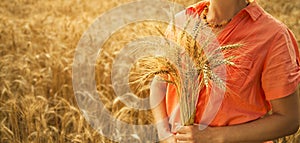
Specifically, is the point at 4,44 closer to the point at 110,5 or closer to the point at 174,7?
the point at 110,5

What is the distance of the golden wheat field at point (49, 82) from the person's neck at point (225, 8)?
0.26m

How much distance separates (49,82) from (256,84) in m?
2.96

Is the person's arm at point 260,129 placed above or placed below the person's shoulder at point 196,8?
below

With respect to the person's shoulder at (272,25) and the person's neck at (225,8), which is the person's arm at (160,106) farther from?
the person's shoulder at (272,25)

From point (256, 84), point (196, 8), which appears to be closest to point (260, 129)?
point (256, 84)

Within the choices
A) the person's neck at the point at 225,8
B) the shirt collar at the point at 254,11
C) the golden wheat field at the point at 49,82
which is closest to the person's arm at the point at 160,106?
the golden wheat field at the point at 49,82

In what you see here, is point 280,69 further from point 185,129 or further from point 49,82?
point 49,82

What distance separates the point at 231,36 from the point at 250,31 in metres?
0.07

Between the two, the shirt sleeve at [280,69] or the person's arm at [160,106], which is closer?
the shirt sleeve at [280,69]

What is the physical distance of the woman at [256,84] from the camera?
4.91ft

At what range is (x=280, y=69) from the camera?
1.49 meters

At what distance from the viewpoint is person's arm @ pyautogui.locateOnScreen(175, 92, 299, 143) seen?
1556 millimetres

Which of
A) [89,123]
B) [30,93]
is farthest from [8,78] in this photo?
[89,123]

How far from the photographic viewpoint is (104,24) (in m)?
6.33
